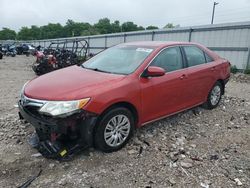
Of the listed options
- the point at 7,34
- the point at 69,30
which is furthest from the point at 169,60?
the point at 7,34

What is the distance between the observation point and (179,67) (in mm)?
4828

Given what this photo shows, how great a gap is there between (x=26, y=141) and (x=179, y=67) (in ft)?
9.70

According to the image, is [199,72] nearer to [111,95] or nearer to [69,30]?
[111,95]

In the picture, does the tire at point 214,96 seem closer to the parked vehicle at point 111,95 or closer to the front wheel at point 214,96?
the front wheel at point 214,96

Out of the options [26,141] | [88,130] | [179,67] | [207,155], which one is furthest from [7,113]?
[207,155]

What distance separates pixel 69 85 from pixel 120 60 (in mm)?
1207

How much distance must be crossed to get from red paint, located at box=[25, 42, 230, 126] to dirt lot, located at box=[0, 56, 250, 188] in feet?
1.46

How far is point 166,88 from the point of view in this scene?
4430 mm

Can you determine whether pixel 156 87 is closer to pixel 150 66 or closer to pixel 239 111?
pixel 150 66

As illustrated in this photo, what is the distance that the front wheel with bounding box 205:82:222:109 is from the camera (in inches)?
230

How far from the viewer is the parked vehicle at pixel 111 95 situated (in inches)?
134

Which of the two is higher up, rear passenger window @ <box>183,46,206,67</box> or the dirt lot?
rear passenger window @ <box>183,46,206,67</box>

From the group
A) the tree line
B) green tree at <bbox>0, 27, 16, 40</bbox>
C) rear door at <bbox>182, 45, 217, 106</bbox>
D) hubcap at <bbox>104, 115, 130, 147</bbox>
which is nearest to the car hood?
hubcap at <bbox>104, 115, 130, 147</bbox>

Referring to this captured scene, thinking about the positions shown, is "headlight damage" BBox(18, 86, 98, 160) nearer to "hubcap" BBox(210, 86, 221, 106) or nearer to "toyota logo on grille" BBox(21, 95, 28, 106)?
"toyota logo on grille" BBox(21, 95, 28, 106)
